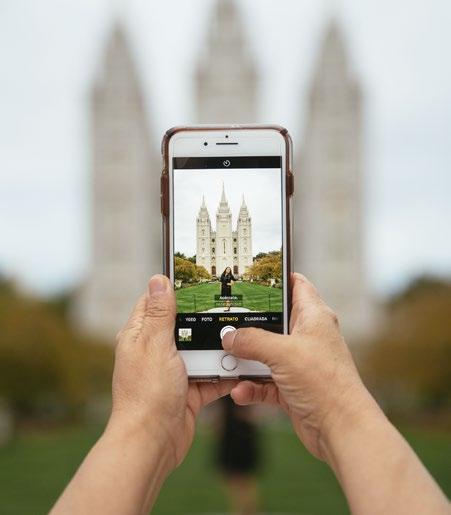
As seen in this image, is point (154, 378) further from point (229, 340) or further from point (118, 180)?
point (118, 180)

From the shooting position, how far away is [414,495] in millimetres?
1554

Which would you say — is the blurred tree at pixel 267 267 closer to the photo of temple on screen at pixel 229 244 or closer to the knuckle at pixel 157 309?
the photo of temple on screen at pixel 229 244

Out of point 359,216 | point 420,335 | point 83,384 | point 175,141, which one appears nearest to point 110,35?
point 359,216

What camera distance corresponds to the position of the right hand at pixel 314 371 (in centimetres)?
177

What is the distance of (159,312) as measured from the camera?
2070 mm

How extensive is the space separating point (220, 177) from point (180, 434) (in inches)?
33.3

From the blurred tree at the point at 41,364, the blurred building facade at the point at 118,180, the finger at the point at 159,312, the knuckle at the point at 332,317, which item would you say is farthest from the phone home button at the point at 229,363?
the blurred building facade at the point at 118,180

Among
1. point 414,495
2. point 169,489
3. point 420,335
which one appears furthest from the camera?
point 420,335

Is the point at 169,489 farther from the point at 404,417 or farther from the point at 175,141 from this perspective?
the point at 175,141

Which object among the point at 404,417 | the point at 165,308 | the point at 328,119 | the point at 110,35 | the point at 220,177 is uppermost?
the point at 110,35

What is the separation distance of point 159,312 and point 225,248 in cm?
53

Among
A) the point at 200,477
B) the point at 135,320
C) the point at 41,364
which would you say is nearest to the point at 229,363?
the point at 135,320

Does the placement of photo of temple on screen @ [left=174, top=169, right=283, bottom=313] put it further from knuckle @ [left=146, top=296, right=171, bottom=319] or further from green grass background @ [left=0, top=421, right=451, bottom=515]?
green grass background @ [left=0, top=421, right=451, bottom=515]

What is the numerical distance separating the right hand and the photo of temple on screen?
1.22 feet
